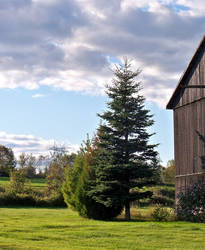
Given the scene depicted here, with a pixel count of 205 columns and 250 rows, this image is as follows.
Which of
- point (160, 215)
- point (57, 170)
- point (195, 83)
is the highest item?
point (195, 83)

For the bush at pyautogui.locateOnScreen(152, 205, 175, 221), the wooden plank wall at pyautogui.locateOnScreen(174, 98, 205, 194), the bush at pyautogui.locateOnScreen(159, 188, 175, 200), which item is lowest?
the bush at pyautogui.locateOnScreen(152, 205, 175, 221)

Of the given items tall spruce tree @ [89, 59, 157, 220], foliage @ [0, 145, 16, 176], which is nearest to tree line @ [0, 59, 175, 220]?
tall spruce tree @ [89, 59, 157, 220]

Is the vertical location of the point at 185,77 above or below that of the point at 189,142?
above

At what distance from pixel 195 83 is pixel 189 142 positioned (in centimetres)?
322

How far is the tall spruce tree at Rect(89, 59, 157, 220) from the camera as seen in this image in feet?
82.2

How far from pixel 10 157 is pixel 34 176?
18.5ft

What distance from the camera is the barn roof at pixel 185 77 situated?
A: 25734 millimetres

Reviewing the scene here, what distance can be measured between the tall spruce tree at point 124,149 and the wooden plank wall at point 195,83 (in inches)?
97.3

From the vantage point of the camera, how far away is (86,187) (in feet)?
83.1

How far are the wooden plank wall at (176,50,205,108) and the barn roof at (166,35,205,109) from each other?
23 cm

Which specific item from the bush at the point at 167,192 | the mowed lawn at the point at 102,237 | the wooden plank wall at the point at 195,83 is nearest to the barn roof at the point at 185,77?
the wooden plank wall at the point at 195,83

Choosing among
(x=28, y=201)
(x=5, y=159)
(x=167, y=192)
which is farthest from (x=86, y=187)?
(x=5, y=159)

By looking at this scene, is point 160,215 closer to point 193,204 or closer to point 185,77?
point 193,204

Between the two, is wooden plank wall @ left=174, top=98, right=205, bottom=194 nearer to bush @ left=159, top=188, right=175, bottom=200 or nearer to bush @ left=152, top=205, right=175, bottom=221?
bush @ left=152, top=205, right=175, bottom=221
